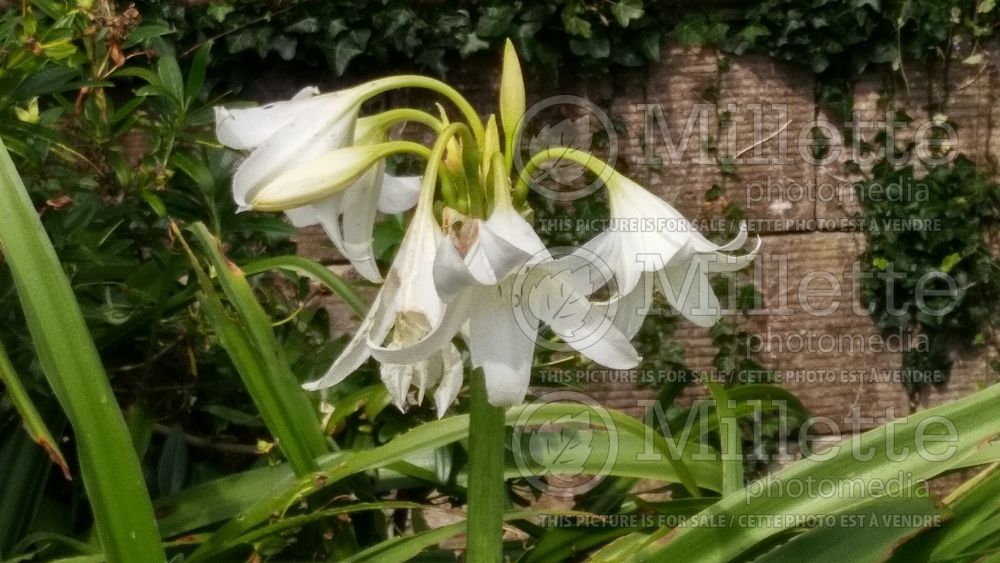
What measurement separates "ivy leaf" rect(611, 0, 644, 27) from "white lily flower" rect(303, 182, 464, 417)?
58.4 inches

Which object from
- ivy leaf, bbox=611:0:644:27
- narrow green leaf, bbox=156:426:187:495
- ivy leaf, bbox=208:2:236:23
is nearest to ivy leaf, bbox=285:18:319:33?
ivy leaf, bbox=208:2:236:23

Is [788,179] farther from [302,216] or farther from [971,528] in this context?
[302,216]

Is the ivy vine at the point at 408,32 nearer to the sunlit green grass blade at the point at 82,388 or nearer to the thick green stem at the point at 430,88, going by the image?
the sunlit green grass blade at the point at 82,388

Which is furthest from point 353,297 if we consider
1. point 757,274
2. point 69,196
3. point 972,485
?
point 757,274

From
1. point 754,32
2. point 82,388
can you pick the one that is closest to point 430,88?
point 82,388

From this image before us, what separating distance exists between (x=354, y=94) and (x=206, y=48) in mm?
875

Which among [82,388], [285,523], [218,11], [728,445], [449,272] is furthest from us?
[218,11]

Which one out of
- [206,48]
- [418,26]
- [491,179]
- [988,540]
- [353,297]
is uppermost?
[418,26]

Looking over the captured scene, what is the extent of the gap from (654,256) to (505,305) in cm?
12

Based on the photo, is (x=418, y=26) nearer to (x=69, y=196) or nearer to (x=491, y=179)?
(x=69, y=196)

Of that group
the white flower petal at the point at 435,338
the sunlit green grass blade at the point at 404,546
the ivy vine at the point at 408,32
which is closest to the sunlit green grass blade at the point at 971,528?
the sunlit green grass blade at the point at 404,546

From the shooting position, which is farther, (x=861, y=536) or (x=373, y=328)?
(x=861, y=536)

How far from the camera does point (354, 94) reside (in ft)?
2.40

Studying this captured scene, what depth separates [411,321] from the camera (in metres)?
0.72
